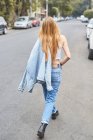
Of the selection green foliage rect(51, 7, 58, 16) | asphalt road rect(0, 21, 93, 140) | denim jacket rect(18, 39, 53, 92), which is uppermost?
denim jacket rect(18, 39, 53, 92)

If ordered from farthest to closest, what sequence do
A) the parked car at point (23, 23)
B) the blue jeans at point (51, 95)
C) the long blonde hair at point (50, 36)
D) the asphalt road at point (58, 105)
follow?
the parked car at point (23, 23) < the asphalt road at point (58, 105) < the blue jeans at point (51, 95) < the long blonde hair at point (50, 36)

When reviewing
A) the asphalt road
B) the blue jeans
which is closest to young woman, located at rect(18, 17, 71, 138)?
the blue jeans

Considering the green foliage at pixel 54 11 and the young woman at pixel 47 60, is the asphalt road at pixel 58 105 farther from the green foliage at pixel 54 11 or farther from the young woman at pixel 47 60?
the green foliage at pixel 54 11

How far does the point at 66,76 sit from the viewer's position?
11.5 meters

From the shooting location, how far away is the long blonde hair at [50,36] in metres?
5.69

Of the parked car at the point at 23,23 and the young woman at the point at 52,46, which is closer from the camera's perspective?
the young woman at the point at 52,46

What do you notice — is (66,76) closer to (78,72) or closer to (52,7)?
(78,72)

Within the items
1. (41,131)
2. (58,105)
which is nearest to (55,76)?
(41,131)

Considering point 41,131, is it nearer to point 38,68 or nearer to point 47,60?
point 38,68

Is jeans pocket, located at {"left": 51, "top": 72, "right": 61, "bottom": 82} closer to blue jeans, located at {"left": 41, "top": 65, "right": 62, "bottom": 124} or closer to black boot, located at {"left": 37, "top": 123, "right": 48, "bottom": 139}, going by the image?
blue jeans, located at {"left": 41, "top": 65, "right": 62, "bottom": 124}

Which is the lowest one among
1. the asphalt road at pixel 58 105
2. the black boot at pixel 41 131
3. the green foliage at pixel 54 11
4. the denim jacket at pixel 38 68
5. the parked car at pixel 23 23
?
the green foliage at pixel 54 11

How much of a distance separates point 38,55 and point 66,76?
576 centimetres

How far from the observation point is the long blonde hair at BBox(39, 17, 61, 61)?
5.69 metres

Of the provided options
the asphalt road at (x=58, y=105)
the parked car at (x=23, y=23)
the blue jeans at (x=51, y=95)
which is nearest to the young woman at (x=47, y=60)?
the blue jeans at (x=51, y=95)
